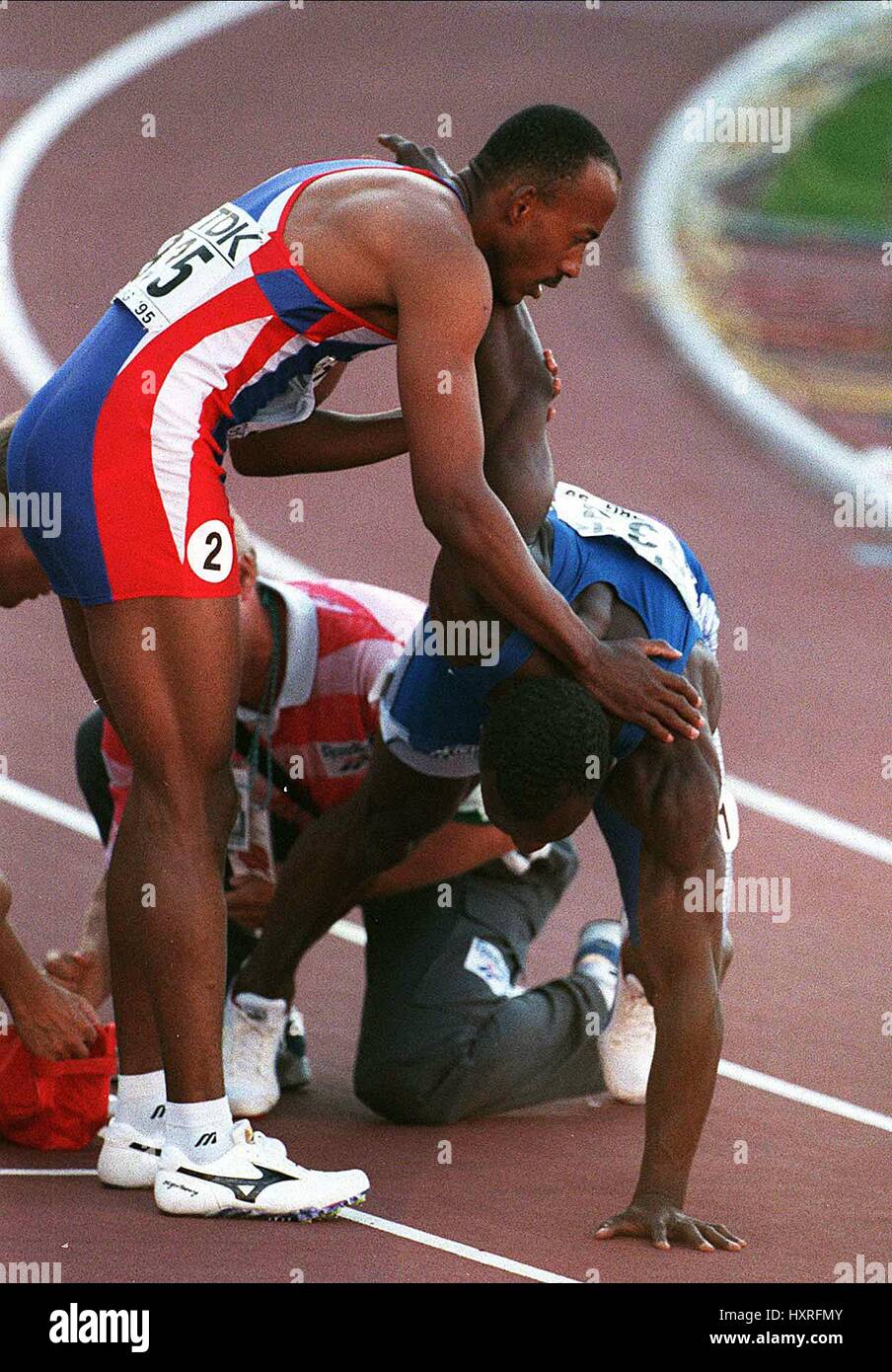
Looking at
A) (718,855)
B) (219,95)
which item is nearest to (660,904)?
(718,855)

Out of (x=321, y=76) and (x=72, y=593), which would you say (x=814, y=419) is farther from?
(x=72, y=593)

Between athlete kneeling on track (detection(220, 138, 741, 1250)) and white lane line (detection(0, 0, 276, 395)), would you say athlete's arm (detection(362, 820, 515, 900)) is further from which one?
white lane line (detection(0, 0, 276, 395))

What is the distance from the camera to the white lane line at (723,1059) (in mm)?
5375

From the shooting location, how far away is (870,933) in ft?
A: 21.7

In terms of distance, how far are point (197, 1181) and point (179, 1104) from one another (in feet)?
0.53

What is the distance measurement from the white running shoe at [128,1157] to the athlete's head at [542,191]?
207 centimetres

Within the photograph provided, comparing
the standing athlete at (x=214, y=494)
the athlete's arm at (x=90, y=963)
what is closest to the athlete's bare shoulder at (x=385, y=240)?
the standing athlete at (x=214, y=494)

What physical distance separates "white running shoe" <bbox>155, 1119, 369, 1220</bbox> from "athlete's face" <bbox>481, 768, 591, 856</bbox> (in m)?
0.83

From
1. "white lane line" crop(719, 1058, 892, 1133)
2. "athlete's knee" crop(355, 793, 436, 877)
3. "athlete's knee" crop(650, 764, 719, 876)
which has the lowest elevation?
"white lane line" crop(719, 1058, 892, 1133)

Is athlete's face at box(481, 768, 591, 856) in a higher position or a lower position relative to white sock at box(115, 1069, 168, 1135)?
higher

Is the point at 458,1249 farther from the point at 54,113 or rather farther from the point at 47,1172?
the point at 54,113

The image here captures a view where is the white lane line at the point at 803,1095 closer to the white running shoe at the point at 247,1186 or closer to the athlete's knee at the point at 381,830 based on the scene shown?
the athlete's knee at the point at 381,830

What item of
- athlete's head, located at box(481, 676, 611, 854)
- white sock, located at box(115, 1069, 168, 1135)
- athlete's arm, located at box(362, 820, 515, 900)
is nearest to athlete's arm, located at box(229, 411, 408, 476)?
athlete's head, located at box(481, 676, 611, 854)

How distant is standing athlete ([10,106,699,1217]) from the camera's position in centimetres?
440
